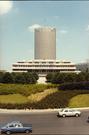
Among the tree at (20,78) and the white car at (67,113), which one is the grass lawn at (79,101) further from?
the tree at (20,78)

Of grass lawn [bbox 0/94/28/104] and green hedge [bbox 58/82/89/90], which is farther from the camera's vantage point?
green hedge [bbox 58/82/89/90]

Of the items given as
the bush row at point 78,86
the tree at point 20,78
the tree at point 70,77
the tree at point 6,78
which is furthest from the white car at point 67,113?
the tree at point 20,78

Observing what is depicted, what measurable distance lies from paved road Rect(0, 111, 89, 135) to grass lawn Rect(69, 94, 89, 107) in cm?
695

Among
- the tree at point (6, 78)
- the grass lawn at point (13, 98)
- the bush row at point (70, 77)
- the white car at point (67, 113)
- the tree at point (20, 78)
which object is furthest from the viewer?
the tree at point (20, 78)

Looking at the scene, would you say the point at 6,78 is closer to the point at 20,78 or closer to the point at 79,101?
the point at 20,78

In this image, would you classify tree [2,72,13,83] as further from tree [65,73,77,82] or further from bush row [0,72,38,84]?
tree [65,73,77,82]

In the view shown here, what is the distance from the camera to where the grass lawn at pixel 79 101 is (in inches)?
2763

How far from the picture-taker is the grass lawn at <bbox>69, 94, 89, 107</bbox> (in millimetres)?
70188

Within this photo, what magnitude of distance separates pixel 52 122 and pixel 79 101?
21.0 m

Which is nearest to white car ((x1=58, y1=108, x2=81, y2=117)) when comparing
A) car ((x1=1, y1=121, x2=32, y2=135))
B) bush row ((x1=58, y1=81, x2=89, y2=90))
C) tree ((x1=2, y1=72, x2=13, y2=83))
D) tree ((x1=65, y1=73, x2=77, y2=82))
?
car ((x1=1, y1=121, x2=32, y2=135))

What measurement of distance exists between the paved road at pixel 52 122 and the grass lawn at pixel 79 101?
695 cm

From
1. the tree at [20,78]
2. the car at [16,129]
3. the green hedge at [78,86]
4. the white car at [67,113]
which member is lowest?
the tree at [20,78]

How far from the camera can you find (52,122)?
52.0 m

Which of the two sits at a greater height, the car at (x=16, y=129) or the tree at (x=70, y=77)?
the car at (x=16, y=129)
